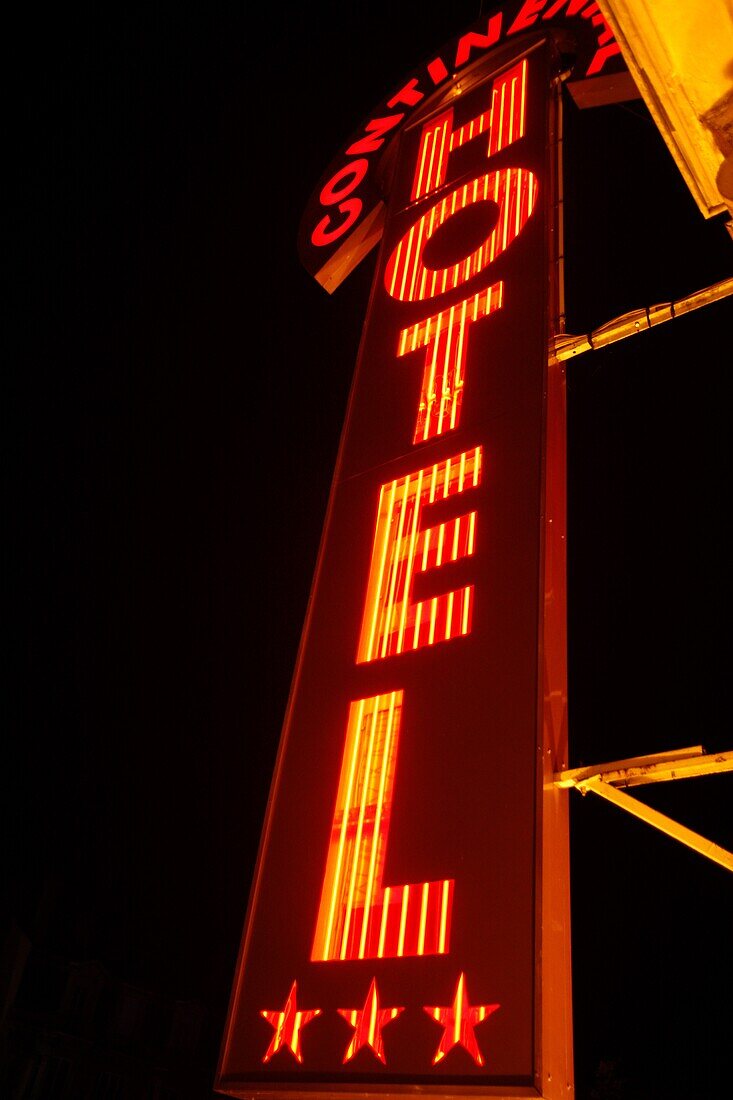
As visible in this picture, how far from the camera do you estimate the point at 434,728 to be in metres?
3.88

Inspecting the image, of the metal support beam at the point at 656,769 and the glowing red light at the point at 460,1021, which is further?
the metal support beam at the point at 656,769

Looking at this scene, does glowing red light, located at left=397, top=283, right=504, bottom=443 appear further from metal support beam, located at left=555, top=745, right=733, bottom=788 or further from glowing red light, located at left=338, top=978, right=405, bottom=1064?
glowing red light, located at left=338, top=978, right=405, bottom=1064

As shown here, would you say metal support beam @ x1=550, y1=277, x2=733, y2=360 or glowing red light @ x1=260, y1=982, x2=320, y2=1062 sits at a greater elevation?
metal support beam @ x1=550, y1=277, x2=733, y2=360

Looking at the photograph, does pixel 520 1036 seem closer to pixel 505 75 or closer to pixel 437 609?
→ pixel 437 609

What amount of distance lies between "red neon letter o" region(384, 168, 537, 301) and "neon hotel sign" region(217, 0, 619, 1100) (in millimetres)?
22

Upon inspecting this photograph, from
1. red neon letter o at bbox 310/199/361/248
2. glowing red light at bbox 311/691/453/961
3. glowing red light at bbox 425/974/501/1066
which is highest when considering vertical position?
red neon letter o at bbox 310/199/361/248

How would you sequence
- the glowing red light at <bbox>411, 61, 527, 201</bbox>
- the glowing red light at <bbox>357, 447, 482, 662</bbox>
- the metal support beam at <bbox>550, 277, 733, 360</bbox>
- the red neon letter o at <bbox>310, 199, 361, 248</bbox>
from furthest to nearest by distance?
1. the red neon letter o at <bbox>310, 199, 361, 248</bbox>
2. the glowing red light at <bbox>411, 61, 527, 201</bbox>
3. the metal support beam at <bbox>550, 277, 733, 360</bbox>
4. the glowing red light at <bbox>357, 447, 482, 662</bbox>

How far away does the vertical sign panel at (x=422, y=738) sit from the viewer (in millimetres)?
3211

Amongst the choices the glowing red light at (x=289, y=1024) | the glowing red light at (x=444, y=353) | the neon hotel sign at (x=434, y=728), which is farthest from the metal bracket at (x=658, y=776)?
the glowing red light at (x=444, y=353)

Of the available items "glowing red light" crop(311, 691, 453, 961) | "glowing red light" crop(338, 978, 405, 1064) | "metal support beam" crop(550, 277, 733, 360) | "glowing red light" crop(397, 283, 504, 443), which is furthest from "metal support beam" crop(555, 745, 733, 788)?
"metal support beam" crop(550, 277, 733, 360)

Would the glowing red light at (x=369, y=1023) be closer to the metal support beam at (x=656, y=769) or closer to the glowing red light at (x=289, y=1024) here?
Result: the glowing red light at (x=289, y=1024)

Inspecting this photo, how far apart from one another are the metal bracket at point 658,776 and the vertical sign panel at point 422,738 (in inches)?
9.0

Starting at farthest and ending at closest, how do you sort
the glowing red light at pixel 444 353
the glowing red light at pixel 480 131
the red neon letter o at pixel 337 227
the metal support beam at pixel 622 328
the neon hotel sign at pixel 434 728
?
the red neon letter o at pixel 337 227 → the glowing red light at pixel 480 131 → the glowing red light at pixel 444 353 → the metal support beam at pixel 622 328 → the neon hotel sign at pixel 434 728

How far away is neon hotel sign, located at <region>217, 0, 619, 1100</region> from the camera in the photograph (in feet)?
10.5
